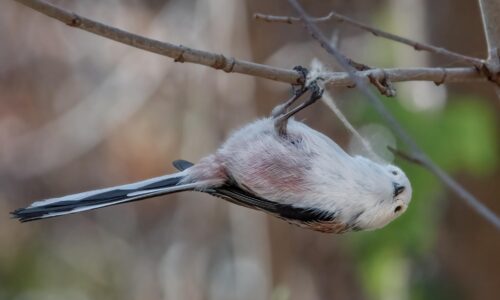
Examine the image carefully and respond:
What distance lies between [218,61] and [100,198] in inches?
17.2

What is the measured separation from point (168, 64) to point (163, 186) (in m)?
2.74

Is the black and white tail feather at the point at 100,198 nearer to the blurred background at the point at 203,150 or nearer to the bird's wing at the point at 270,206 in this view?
the bird's wing at the point at 270,206

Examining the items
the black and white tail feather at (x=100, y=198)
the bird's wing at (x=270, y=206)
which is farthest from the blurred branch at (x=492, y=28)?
the black and white tail feather at (x=100, y=198)

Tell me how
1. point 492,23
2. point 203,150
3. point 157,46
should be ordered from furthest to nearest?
1. point 203,150
2. point 492,23
3. point 157,46

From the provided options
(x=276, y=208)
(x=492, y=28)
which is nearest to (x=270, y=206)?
(x=276, y=208)

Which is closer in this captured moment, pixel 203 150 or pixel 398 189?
pixel 398 189

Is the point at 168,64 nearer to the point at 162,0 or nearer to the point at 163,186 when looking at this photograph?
the point at 162,0

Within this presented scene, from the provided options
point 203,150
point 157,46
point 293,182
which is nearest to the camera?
point 157,46

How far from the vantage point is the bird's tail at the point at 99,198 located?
1.88m

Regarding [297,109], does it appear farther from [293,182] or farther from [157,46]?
[157,46]

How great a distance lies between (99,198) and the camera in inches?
78.2

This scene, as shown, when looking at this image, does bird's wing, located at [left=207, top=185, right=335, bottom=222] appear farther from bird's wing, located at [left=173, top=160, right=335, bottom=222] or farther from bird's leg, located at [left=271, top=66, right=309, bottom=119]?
bird's leg, located at [left=271, top=66, right=309, bottom=119]

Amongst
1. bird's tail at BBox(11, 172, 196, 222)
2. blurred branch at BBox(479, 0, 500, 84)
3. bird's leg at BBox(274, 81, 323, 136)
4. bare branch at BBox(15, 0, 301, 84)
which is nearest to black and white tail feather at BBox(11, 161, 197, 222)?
bird's tail at BBox(11, 172, 196, 222)

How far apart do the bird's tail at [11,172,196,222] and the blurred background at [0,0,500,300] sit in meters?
0.93
